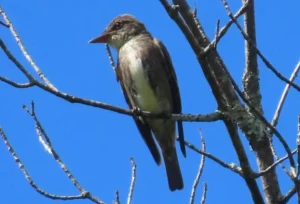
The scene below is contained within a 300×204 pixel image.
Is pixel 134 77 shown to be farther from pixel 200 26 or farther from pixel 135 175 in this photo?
pixel 200 26

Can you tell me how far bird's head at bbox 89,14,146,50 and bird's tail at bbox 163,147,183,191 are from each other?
1.09 m

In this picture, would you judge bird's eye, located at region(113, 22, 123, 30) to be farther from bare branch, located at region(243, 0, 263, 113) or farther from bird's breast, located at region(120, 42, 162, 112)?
bare branch, located at region(243, 0, 263, 113)

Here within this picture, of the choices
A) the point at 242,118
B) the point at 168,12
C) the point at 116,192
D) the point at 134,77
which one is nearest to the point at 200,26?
the point at 168,12

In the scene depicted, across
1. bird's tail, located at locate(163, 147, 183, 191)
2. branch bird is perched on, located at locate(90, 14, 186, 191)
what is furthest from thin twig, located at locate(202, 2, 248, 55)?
bird's tail, located at locate(163, 147, 183, 191)

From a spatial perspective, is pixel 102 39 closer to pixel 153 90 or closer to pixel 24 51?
pixel 153 90

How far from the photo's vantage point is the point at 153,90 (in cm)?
616

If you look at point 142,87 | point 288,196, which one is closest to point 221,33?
point 288,196

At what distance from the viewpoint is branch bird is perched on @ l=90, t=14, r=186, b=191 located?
243 inches

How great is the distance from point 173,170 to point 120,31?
1426 mm

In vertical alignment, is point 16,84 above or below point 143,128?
below

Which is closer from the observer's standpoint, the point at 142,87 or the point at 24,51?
the point at 24,51

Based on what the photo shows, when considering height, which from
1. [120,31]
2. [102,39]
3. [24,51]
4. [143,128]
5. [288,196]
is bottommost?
[288,196]

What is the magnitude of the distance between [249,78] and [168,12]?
3.62 feet

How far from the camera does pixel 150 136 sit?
6.45m
